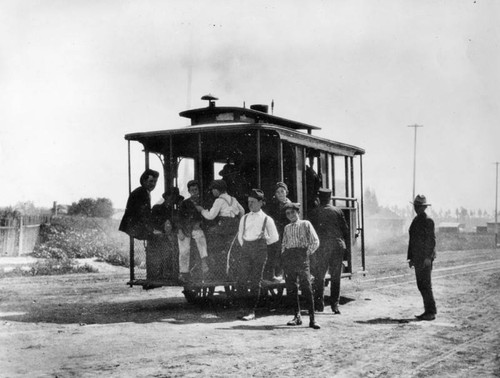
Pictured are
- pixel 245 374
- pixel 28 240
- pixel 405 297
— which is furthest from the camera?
pixel 28 240

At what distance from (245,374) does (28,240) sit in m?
22.6

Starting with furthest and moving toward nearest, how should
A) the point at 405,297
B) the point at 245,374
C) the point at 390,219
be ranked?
the point at 390,219 < the point at 405,297 < the point at 245,374

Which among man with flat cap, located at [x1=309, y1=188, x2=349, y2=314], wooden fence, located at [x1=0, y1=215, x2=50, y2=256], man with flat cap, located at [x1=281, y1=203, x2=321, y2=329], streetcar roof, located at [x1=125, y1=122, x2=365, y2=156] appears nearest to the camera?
man with flat cap, located at [x1=281, y1=203, x2=321, y2=329]

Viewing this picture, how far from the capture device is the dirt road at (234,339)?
20.8 ft

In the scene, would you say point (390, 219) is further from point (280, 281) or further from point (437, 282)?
point (280, 281)

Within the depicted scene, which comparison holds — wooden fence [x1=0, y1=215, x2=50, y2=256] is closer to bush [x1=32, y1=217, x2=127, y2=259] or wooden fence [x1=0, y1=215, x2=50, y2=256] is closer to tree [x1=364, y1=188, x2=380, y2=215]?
bush [x1=32, y1=217, x2=127, y2=259]

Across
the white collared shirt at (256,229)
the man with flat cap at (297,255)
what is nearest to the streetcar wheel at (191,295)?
the white collared shirt at (256,229)

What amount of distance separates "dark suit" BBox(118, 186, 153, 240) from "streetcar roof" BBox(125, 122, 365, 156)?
41.7 inches

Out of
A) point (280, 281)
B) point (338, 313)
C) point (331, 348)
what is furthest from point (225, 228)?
point (331, 348)

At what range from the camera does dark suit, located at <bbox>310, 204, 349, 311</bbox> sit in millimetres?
10938

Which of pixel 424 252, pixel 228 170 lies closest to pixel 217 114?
pixel 228 170

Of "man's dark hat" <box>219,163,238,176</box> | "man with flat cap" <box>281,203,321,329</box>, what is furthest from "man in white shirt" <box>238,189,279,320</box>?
"man's dark hat" <box>219,163,238,176</box>

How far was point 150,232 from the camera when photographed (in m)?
11.1

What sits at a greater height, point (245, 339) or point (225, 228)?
point (225, 228)
